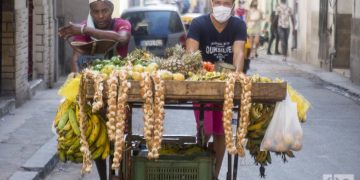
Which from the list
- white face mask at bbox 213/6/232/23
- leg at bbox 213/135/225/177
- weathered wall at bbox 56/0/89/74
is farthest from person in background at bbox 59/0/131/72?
weathered wall at bbox 56/0/89/74

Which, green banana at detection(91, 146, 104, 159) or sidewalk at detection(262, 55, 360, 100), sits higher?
green banana at detection(91, 146, 104, 159)

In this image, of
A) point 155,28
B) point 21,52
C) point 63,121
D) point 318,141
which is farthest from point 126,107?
point 155,28

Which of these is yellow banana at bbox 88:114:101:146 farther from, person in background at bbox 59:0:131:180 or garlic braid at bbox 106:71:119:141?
person in background at bbox 59:0:131:180

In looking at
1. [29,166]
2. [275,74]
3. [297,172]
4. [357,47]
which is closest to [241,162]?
[297,172]

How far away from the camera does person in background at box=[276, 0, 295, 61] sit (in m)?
32.9

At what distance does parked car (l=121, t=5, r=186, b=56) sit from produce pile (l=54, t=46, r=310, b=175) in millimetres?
16311

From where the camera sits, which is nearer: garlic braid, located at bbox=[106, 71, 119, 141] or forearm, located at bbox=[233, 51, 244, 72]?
garlic braid, located at bbox=[106, 71, 119, 141]

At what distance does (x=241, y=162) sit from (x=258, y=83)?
478cm

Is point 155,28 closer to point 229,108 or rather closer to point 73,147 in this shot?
point 73,147

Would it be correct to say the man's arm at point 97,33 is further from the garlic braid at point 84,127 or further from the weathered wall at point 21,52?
the weathered wall at point 21,52

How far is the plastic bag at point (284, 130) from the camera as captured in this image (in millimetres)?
6531

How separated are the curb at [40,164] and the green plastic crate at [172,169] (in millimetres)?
2955

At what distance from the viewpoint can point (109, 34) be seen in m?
8.14

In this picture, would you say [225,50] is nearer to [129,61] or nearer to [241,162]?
[129,61]
